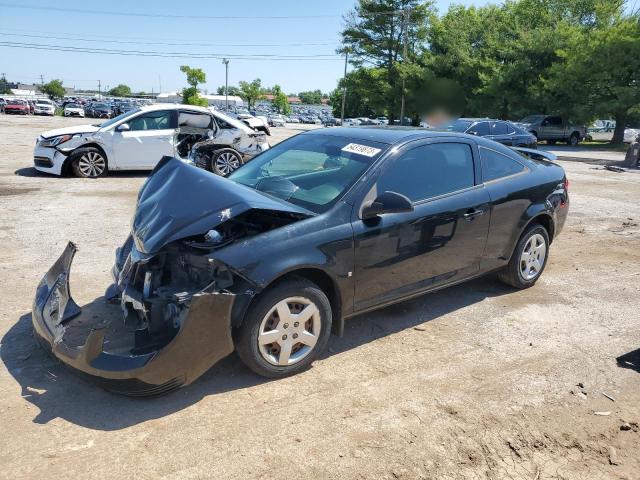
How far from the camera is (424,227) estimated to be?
4074 mm

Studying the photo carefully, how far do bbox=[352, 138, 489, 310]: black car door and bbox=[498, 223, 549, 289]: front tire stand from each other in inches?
25.3

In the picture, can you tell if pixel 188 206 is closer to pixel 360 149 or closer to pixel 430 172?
pixel 360 149

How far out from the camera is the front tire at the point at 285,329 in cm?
327

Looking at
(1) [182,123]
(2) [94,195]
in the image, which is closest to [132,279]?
(2) [94,195]

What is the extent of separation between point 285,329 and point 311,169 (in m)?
1.50

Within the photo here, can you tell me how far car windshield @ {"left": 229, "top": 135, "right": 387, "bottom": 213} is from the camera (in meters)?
3.88

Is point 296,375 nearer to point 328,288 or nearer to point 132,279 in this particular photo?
point 328,288

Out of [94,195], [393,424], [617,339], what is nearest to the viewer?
[393,424]

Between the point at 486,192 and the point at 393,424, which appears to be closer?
the point at 393,424

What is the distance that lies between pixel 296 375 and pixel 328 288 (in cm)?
63

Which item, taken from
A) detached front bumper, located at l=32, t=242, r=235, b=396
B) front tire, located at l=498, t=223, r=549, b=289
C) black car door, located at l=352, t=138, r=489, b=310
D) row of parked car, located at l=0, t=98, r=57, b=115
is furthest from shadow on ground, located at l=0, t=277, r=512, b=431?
row of parked car, located at l=0, t=98, r=57, b=115

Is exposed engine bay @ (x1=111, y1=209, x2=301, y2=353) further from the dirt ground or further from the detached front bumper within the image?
the dirt ground

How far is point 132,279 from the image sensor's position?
3494 mm

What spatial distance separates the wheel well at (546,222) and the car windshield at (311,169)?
1.99m
